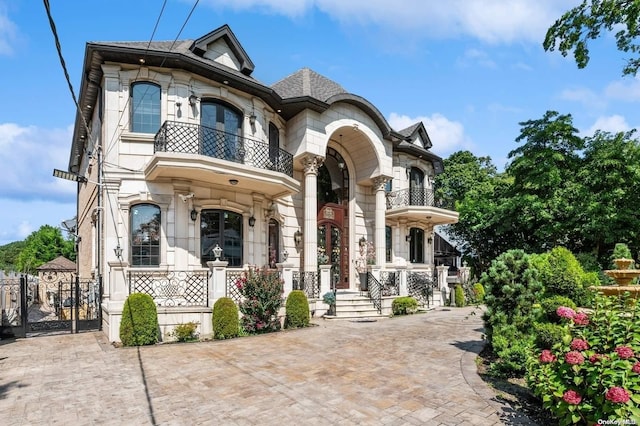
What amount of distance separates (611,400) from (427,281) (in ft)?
46.2

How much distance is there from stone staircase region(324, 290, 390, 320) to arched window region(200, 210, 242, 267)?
385cm

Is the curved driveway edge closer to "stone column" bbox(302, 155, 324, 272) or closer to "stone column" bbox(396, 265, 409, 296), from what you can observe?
"stone column" bbox(302, 155, 324, 272)

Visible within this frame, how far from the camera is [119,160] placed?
34.8 ft

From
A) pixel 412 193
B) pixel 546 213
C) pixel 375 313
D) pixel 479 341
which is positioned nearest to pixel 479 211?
pixel 546 213

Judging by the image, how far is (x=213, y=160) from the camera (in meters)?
10.2

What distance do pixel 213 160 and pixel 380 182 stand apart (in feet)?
26.8

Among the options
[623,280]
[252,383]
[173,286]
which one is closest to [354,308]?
[173,286]

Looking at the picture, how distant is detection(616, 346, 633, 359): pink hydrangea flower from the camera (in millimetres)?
3475

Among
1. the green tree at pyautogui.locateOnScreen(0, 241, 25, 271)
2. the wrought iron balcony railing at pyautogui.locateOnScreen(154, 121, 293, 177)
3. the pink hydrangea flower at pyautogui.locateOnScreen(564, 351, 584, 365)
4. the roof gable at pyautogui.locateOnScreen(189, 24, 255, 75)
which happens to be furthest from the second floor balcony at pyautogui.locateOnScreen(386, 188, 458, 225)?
the green tree at pyautogui.locateOnScreen(0, 241, 25, 271)

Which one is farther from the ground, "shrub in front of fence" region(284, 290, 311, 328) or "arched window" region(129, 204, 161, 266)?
"arched window" region(129, 204, 161, 266)

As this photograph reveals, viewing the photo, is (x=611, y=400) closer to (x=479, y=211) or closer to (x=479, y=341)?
(x=479, y=341)

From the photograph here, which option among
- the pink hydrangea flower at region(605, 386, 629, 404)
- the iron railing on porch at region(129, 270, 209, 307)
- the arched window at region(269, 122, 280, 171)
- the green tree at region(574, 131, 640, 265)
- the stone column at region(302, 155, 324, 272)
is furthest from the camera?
the green tree at region(574, 131, 640, 265)

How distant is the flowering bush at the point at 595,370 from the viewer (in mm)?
3395

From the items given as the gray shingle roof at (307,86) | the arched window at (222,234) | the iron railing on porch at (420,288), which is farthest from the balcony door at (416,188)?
the arched window at (222,234)
